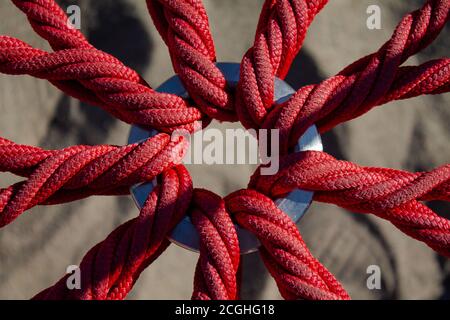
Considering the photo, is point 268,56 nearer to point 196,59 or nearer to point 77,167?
point 196,59

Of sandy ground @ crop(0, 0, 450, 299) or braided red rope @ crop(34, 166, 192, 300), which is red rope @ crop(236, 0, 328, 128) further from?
sandy ground @ crop(0, 0, 450, 299)

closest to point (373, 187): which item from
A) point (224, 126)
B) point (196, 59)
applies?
point (196, 59)

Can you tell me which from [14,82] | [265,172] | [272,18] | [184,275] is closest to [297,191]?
[265,172]

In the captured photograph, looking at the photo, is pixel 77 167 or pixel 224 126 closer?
pixel 77 167

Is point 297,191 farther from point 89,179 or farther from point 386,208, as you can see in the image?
point 89,179

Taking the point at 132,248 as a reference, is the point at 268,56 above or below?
above
